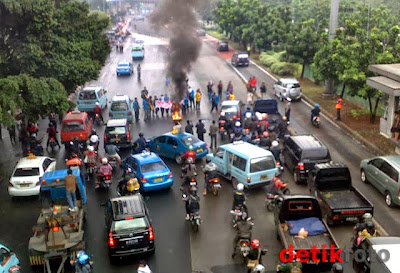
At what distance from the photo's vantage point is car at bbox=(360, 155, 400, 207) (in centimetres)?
1611

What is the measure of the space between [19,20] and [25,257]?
12.8 metres

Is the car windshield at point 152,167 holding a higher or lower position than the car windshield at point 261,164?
lower

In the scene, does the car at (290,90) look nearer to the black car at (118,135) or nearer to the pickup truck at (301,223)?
the black car at (118,135)

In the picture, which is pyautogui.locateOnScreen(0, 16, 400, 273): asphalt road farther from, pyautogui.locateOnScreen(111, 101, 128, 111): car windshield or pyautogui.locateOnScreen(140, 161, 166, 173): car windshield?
pyautogui.locateOnScreen(111, 101, 128, 111): car windshield

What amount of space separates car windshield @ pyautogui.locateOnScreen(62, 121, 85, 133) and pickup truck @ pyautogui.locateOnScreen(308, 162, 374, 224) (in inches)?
480

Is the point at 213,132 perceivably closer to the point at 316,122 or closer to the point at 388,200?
the point at 316,122

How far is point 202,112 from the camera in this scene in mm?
31078

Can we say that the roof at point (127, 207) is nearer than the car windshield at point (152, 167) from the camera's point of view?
Yes

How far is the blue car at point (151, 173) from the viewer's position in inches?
701

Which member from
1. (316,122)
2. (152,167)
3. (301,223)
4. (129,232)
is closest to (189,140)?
(152,167)

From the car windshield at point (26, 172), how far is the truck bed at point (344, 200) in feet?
35.6

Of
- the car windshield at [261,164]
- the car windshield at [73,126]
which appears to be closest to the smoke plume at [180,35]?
the car windshield at [73,126]

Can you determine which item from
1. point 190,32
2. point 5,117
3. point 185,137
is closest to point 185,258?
point 185,137

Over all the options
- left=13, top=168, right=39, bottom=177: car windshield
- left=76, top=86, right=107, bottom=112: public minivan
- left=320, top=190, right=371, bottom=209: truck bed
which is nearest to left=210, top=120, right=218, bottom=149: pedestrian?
left=320, top=190, right=371, bottom=209: truck bed
